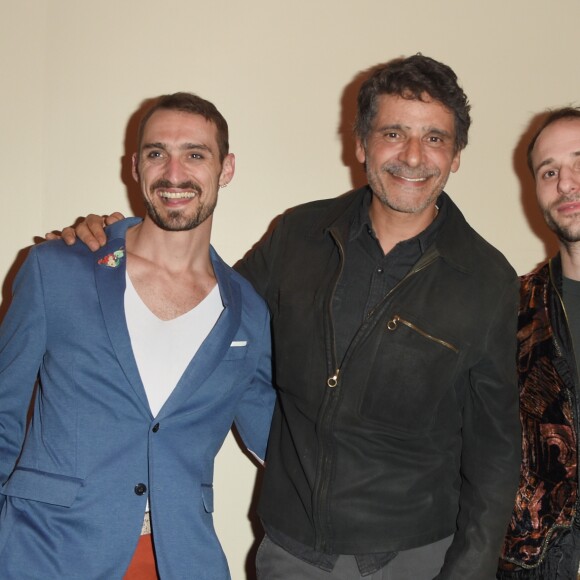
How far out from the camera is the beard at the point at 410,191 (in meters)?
2.23

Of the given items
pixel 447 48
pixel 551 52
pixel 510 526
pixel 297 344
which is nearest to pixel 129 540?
pixel 297 344

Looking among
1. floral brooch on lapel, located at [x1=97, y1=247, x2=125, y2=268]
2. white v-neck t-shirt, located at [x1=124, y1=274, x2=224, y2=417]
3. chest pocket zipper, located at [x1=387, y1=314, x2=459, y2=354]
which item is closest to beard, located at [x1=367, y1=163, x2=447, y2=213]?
chest pocket zipper, located at [x1=387, y1=314, x2=459, y2=354]

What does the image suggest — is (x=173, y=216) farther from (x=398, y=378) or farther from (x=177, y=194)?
(x=398, y=378)

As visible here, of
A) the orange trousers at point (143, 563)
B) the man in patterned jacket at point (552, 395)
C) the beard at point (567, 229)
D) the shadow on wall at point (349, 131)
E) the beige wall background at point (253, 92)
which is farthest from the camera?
the shadow on wall at point (349, 131)

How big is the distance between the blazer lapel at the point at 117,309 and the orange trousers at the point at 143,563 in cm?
35

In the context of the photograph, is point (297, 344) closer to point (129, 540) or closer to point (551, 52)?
point (129, 540)

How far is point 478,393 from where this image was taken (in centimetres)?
226

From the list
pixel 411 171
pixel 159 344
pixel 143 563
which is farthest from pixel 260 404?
pixel 411 171

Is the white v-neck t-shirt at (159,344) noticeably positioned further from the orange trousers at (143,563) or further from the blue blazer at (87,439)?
the orange trousers at (143,563)

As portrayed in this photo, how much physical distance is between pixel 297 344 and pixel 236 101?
3.25 ft

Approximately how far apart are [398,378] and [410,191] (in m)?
0.54

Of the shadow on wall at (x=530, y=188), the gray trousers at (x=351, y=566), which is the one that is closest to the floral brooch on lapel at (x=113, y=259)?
the gray trousers at (x=351, y=566)

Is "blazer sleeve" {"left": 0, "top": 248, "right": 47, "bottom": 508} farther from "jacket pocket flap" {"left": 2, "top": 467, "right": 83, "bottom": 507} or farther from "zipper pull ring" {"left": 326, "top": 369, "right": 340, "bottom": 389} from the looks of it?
"zipper pull ring" {"left": 326, "top": 369, "right": 340, "bottom": 389}

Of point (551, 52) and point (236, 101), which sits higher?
point (551, 52)
